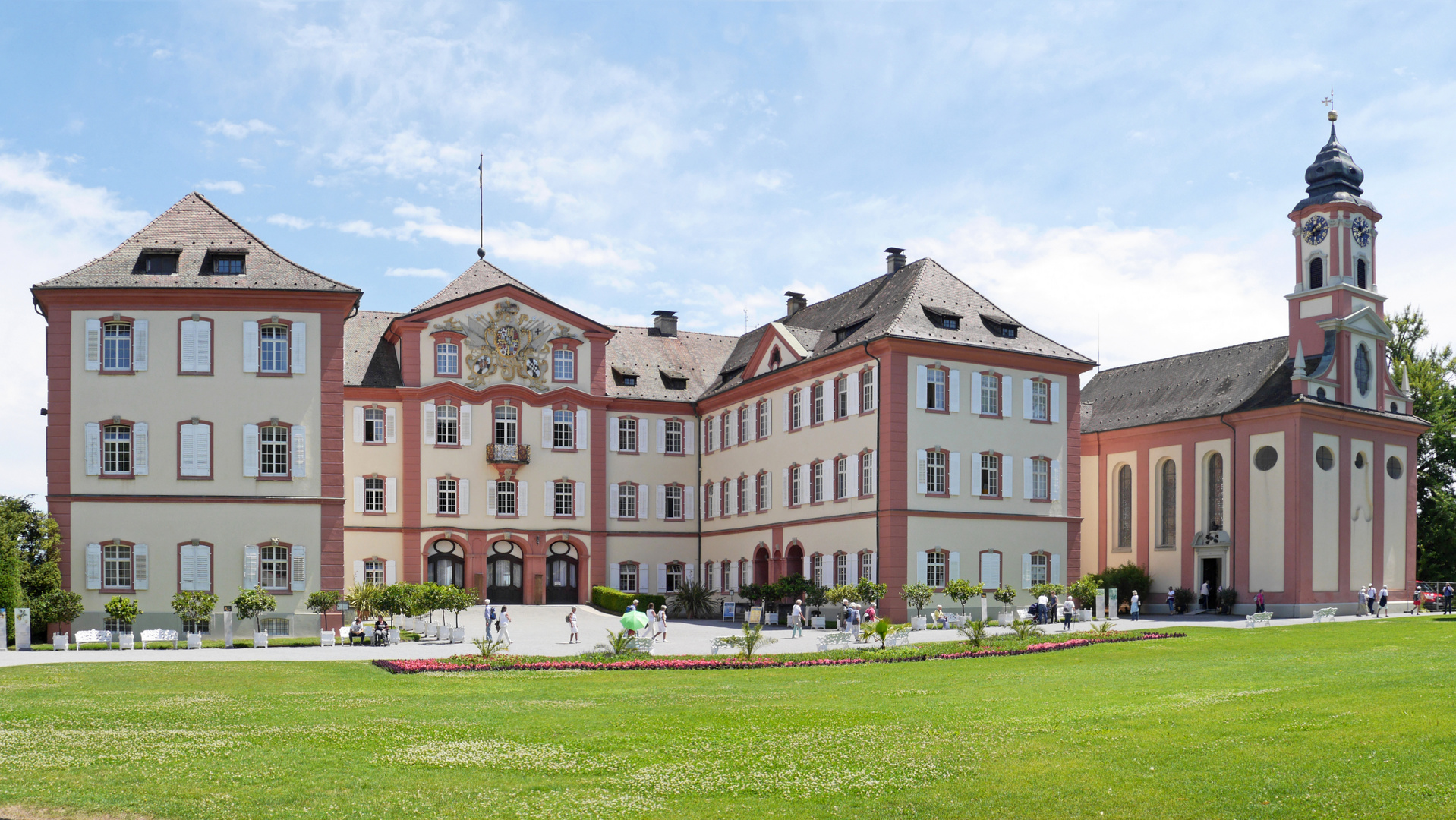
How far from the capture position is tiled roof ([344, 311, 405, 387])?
56.2 meters

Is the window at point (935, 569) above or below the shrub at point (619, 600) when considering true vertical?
above

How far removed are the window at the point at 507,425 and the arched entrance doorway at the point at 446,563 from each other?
16.3 ft

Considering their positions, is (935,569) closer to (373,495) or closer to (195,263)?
(373,495)

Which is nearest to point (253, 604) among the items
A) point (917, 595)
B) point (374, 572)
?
point (374, 572)

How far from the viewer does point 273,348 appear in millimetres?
44250

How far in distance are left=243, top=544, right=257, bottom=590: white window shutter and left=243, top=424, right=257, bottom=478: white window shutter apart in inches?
93.9

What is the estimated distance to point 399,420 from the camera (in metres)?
56.1

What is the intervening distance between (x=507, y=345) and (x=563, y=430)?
457 cm

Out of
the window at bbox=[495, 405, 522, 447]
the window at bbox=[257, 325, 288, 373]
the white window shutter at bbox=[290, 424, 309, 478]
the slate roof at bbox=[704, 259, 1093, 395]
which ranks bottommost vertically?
the white window shutter at bbox=[290, 424, 309, 478]

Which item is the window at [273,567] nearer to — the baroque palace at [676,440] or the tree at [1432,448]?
the baroque palace at [676,440]

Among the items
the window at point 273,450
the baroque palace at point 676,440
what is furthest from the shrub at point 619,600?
the window at point 273,450

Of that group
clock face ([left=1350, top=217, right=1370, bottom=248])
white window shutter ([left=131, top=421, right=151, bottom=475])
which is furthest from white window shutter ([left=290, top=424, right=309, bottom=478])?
clock face ([left=1350, top=217, right=1370, bottom=248])

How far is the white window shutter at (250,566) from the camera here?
1687 inches

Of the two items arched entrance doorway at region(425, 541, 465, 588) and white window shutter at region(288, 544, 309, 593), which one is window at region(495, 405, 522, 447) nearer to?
arched entrance doorway at region(425, 541, 465, 588)
